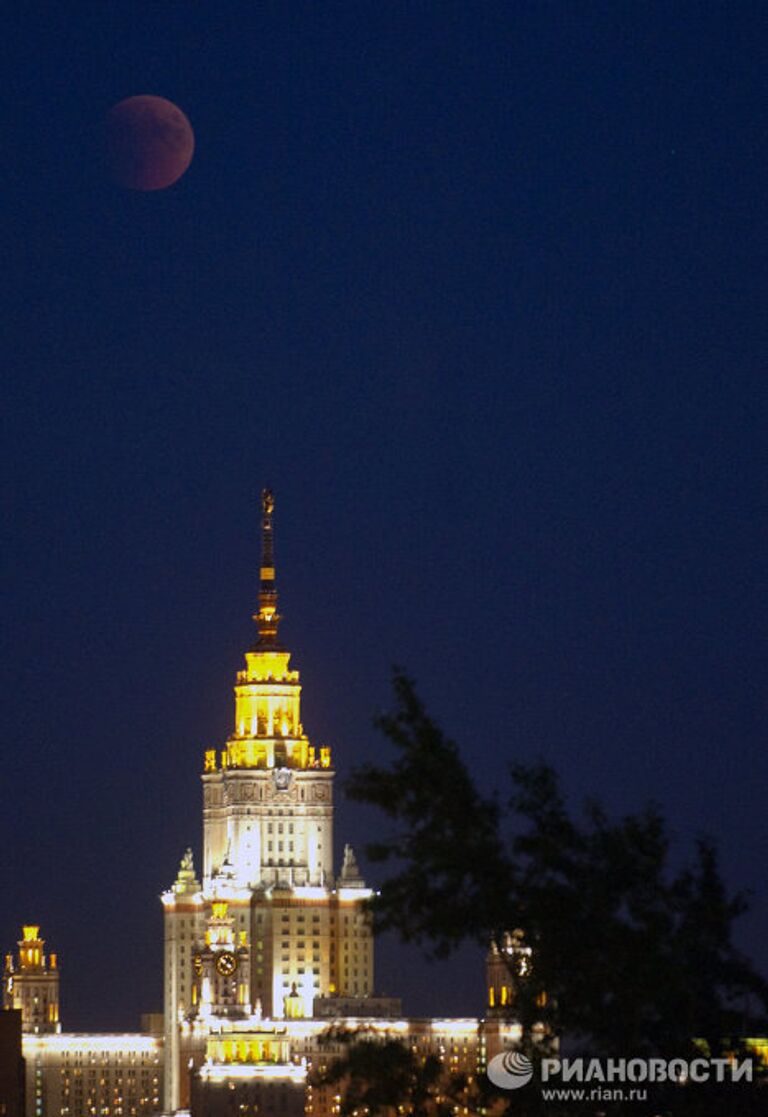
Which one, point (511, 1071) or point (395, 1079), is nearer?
point (395, 1079)

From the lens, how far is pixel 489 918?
5725 centimetres

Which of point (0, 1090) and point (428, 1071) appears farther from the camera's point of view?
point (0, 1090)

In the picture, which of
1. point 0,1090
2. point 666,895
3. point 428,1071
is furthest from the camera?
point 0,1090

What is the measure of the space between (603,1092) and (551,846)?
4408 millimetres

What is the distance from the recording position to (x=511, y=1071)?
61250 millimetres

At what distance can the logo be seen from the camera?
59.8 metres

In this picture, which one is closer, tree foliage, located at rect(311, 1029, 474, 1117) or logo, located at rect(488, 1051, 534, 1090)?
tree foliage, located at rect(311, 1029, 474, 1117)

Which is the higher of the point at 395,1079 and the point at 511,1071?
the point at 511,1071

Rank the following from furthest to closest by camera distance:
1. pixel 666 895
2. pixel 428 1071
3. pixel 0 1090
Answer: pixel 0 1090 → pixel 666 895 → pixel 428 1071

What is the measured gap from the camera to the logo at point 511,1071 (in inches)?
2354

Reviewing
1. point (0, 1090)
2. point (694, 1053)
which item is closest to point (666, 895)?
point (694, 1053)

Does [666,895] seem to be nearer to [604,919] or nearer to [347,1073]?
[604,919]

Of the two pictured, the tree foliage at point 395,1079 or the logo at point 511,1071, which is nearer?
the tree foliage at point 395,1079

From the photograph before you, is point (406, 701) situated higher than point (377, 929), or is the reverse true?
point (406, 701)
